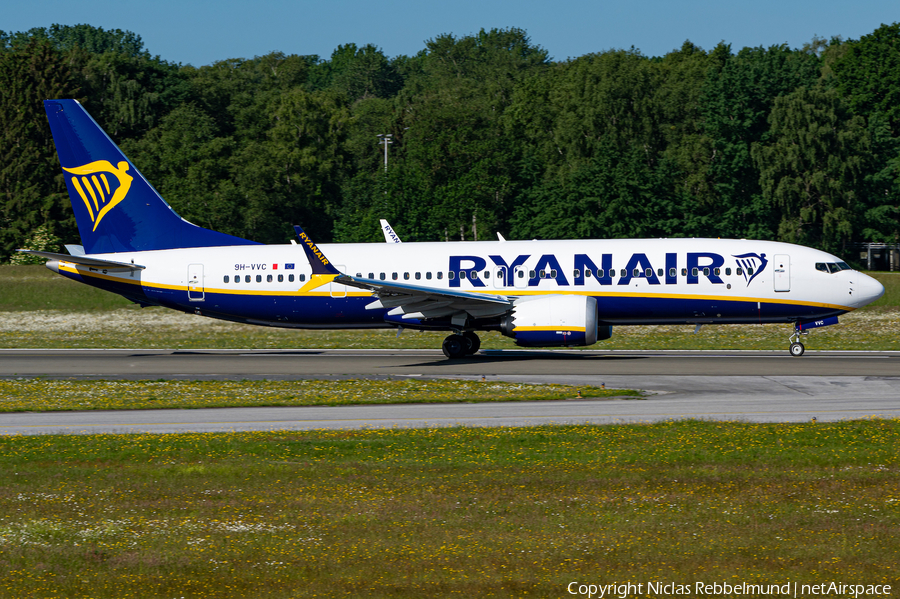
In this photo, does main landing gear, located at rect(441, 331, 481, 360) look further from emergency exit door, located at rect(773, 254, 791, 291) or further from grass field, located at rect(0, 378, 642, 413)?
emergency exit door, located at rect(773, 254, 791, 291)

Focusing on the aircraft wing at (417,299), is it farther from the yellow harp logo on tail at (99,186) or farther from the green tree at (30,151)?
the green tree at (30,151)

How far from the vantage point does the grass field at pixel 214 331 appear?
45.4 m

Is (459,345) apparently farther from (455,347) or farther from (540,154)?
(540,154)

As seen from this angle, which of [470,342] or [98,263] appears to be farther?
[98,263]

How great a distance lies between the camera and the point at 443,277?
37.6 meters

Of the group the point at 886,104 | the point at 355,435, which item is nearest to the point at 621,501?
the point at 355,435

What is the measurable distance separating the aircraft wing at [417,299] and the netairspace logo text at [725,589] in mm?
24237

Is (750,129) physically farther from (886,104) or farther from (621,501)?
(621,501)

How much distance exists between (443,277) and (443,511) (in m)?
23.9

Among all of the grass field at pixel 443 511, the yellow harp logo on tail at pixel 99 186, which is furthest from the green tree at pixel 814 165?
the grass field at pixel 443 511

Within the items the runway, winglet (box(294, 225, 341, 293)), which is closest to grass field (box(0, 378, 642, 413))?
the runway

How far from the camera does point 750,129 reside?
91.8m

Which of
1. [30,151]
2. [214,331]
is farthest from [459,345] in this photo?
[30,151]

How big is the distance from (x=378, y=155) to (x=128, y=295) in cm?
7818
